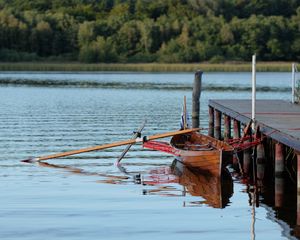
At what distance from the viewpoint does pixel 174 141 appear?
25.0 m

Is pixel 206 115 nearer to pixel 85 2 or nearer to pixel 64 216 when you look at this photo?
pixel 64 216

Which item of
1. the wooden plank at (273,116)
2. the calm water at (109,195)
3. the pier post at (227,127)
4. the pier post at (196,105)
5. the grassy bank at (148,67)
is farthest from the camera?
the grassy bank at (148,67)

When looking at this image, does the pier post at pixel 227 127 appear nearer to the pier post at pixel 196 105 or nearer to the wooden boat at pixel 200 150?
the pier post at pixel 196 105

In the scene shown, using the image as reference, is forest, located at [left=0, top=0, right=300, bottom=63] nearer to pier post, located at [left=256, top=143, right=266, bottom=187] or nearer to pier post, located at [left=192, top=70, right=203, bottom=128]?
pier post, located at [left=192, top=70, right=203, bottom=128]

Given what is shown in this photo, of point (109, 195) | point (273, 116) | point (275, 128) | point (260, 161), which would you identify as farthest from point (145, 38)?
point (109, 195)

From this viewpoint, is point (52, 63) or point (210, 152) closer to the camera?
point (210, 152)

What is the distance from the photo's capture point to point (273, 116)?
25.0 metres

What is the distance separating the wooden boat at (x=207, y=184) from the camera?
797 inches

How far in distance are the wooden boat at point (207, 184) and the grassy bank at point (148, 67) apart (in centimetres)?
7781

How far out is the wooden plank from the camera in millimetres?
20156

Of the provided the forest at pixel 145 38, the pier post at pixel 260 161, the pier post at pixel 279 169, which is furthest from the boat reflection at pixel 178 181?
the forest at pixel 145 38

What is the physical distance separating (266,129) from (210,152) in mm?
1271

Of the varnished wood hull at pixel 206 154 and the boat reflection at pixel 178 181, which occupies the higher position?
the varnished wood hull at pixel 206 154

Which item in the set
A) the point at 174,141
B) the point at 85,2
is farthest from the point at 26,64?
the point at 174,141
